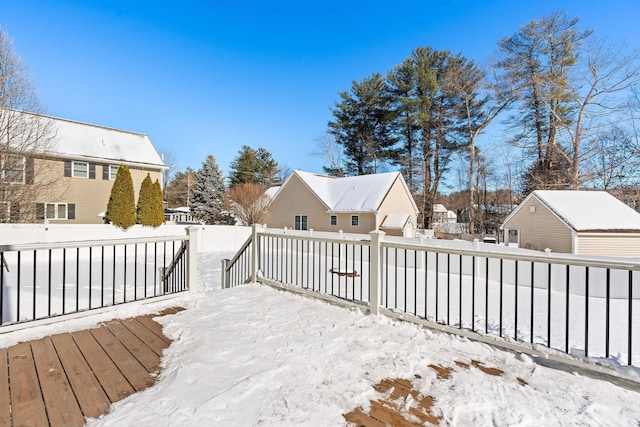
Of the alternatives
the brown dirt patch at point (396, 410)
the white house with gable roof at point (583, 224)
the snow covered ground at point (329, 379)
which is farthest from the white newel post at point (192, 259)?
the white house with gable roof at point (583, 224)

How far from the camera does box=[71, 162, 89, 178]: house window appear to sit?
15.8 m

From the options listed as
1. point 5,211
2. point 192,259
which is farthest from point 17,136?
point 192,259

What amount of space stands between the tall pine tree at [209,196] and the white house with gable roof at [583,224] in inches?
871

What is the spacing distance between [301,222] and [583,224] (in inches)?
614

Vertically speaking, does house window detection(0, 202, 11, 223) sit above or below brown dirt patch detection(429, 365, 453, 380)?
above

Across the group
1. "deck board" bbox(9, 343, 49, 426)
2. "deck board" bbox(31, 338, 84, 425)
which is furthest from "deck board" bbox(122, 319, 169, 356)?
"deck board" bbox(9, 343, 49, 426)

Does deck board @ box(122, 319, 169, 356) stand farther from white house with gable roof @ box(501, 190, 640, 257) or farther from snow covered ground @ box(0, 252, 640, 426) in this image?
white house with gable roof @ box(501, 190, 640, 257)

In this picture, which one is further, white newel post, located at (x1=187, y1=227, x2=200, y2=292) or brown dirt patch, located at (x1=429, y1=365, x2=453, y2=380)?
white newel post, located at (x1=187, y1=227, x2=200, y2=292)

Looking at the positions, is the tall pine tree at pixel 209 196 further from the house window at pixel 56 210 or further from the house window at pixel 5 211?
the house window at pixel 5 211

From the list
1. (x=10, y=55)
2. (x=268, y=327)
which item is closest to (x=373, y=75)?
(x=10, y=55)

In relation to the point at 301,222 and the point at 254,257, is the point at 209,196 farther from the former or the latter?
the point at 254,257

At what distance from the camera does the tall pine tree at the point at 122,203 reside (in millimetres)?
14102

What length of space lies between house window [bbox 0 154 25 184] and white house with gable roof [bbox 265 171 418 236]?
13.8 m

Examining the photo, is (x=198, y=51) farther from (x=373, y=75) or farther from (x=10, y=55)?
(x=373, y=75)
